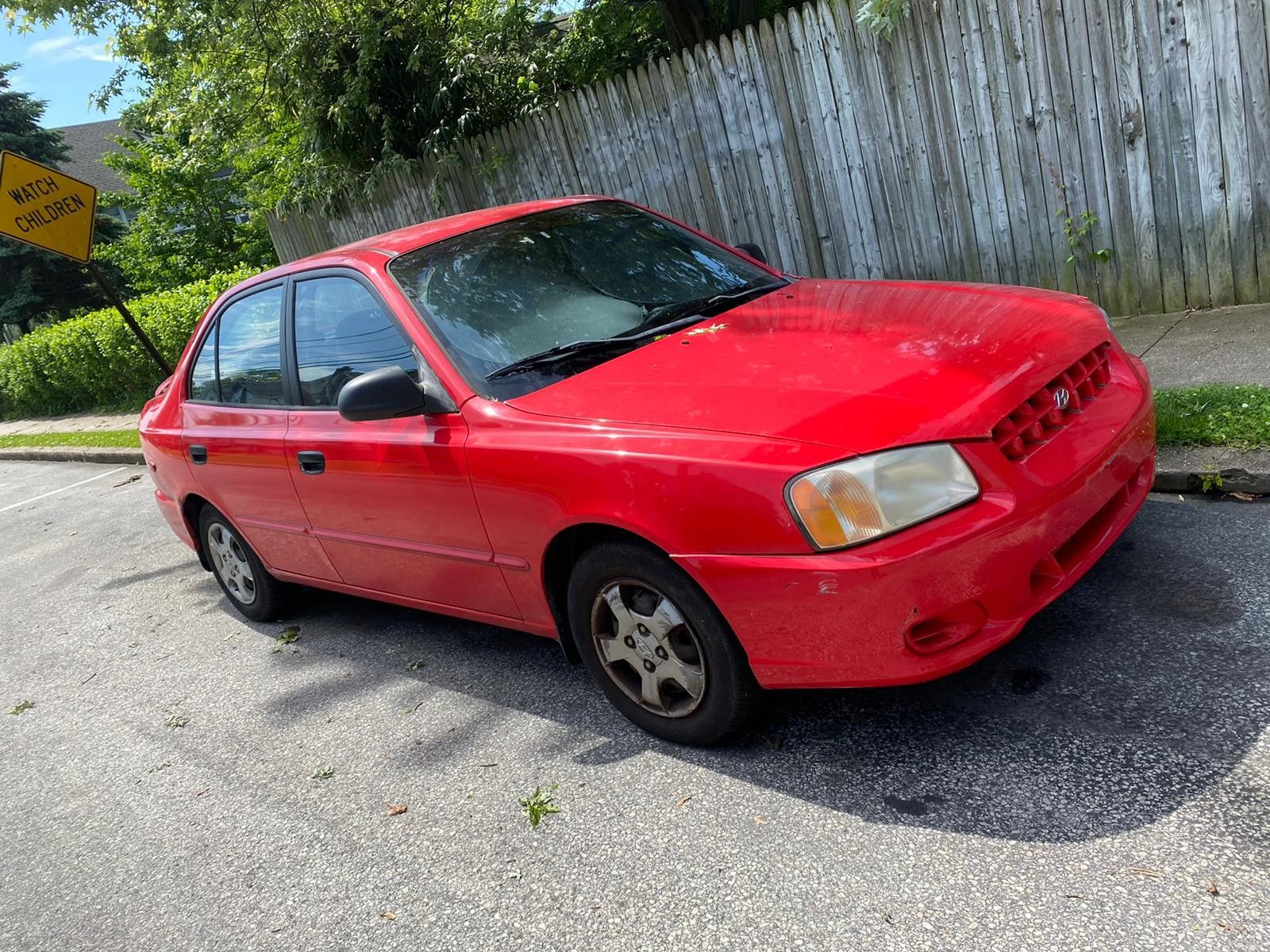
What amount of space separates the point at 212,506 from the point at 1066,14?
5756 mm

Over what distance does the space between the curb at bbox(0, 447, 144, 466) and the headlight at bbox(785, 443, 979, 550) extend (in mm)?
11543

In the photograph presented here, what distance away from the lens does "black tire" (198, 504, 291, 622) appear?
5543 millimetres

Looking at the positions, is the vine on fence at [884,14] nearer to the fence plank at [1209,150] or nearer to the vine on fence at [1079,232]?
the vine on fence at [1079,232]

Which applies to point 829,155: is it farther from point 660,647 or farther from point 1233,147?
point 660,647

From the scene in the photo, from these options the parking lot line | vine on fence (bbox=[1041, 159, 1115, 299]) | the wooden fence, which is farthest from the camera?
the parking lot line

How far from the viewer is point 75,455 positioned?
553 inches

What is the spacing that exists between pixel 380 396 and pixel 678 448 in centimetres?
118

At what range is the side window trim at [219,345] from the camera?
15.4 feet

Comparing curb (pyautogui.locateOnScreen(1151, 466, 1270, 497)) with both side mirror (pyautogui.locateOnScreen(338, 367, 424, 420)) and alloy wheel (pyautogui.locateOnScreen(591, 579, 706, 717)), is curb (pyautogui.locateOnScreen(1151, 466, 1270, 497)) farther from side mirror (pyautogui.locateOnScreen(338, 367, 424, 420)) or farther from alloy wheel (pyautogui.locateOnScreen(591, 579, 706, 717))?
side mirror (pyautogui.locateOnScreen(338, 367, 424, 420))

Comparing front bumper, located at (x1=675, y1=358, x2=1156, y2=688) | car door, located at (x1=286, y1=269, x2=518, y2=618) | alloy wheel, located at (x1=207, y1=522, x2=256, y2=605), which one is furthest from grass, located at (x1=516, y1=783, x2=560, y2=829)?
alloy wheel, located at (x1=207, y1=522, x2=256, y2=605)

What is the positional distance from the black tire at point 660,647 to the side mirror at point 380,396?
85 centimetres

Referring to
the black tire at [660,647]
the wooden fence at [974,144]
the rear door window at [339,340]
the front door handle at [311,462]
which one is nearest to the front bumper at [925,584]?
the black tire at [660,647]

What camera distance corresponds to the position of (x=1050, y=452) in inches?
120

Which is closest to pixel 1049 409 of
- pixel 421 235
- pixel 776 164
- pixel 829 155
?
pixel 421 235
